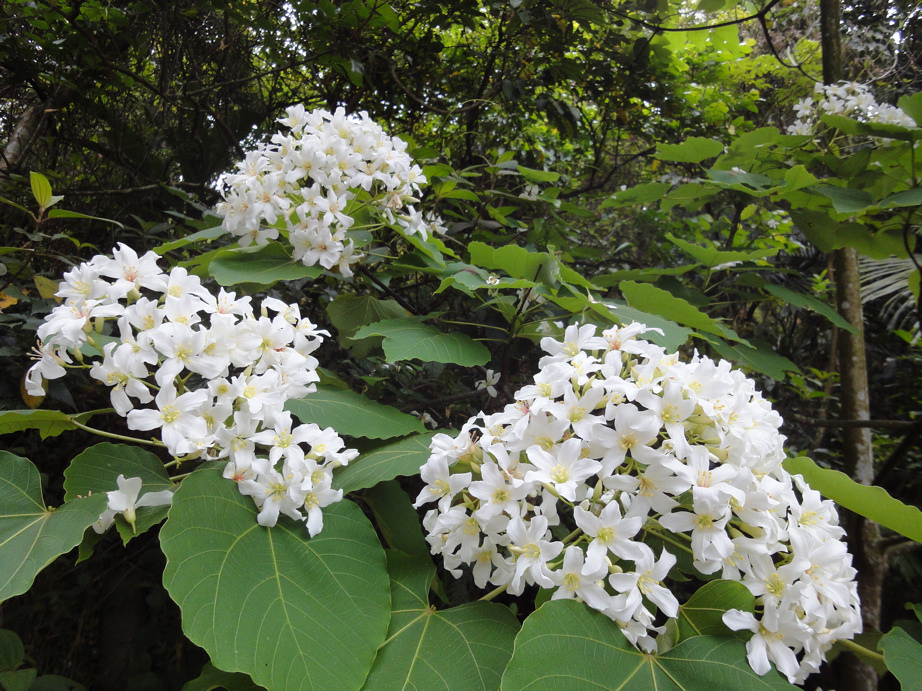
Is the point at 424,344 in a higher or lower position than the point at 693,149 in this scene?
lower

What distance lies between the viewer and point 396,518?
4.36 feet

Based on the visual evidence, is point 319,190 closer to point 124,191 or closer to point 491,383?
point 491,383

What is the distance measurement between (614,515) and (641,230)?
15.9ft

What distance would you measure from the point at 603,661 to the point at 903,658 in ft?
1.99

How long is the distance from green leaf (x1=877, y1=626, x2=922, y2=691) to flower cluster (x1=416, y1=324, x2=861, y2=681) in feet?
0.25

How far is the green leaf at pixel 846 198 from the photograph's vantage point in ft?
5.98

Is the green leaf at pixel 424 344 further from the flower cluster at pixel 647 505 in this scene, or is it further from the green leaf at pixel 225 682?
the green leaf at pixel 225 682

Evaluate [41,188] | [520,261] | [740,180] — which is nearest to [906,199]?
[740,180]

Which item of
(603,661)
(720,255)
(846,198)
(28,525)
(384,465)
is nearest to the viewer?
(603,661)

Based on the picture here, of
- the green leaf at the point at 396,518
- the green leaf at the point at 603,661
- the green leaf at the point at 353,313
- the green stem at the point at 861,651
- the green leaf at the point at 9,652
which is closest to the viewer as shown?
the green leaf at the point at 603,661

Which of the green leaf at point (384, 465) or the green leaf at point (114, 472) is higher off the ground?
the green leaf at point (384, 465)

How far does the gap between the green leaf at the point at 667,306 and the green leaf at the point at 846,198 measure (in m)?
0.63

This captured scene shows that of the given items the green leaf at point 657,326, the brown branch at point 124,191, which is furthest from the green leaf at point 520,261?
the brown branch at point 124,191

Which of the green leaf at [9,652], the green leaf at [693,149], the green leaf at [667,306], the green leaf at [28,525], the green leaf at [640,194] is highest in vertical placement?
the green leaf at [693,149]
